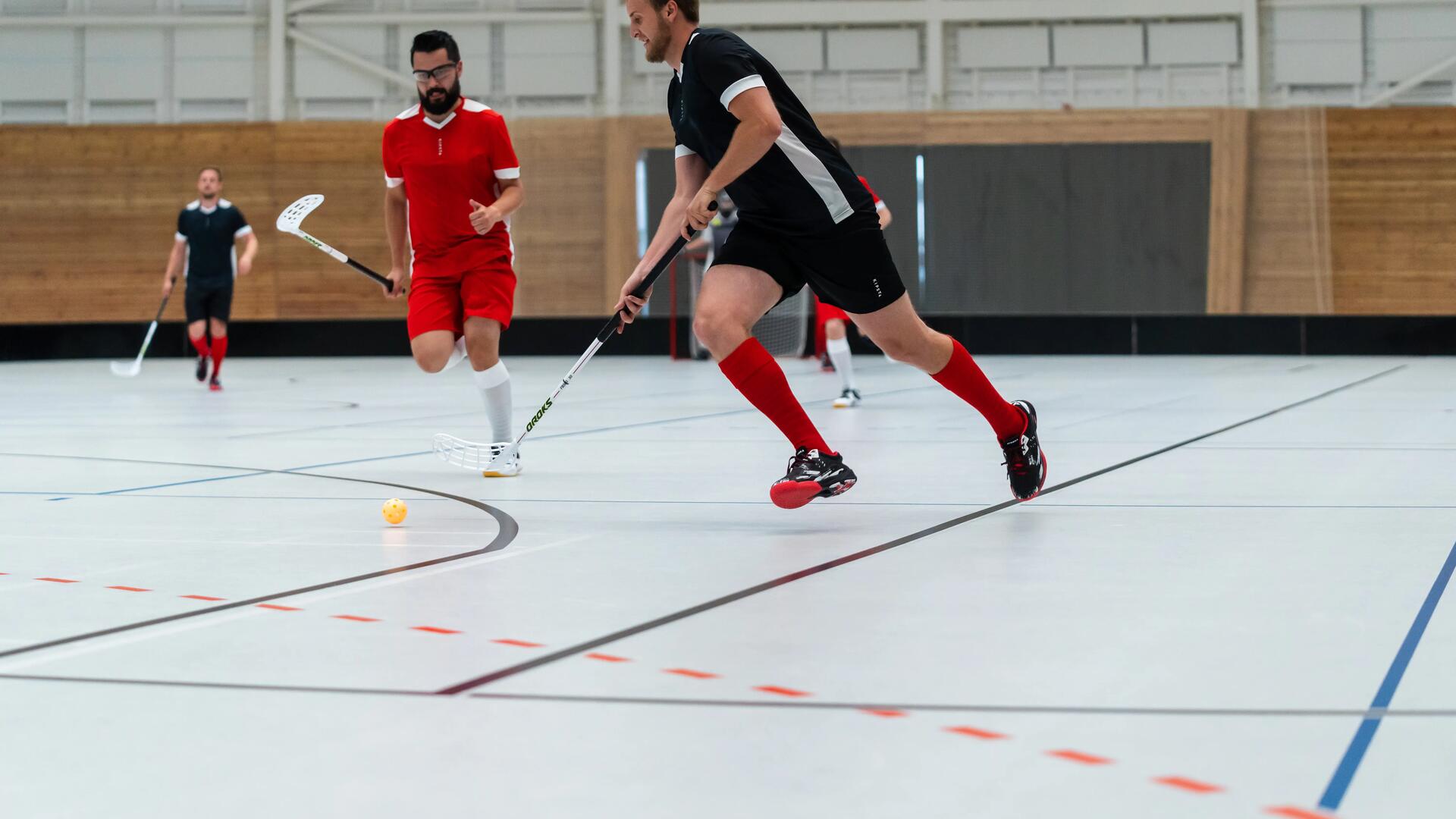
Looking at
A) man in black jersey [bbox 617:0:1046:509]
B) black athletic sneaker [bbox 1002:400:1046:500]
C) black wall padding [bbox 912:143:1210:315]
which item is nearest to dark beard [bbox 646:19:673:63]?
man in black jersey [bbox 617:0:1046:509]

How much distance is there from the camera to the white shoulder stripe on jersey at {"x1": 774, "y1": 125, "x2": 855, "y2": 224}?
3967 mm

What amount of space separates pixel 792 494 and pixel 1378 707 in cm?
193

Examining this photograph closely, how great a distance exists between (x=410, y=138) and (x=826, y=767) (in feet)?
13.3

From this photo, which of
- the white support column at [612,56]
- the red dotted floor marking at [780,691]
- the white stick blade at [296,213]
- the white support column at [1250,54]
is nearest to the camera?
the red dotted floor marking at [780,691]

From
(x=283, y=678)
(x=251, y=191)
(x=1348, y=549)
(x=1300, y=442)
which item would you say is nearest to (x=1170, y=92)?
(x=251, y=191)

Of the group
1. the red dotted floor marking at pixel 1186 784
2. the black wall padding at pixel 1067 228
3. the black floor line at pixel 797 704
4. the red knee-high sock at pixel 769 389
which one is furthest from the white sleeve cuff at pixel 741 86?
the black wall padding at pixel 1067 228

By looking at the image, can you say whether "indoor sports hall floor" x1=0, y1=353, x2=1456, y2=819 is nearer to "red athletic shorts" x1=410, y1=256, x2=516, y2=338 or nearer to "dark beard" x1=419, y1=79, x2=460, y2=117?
"red athletic shorts" x1=410, y1=256, x2=516, y2=338

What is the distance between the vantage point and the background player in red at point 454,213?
5.29 m

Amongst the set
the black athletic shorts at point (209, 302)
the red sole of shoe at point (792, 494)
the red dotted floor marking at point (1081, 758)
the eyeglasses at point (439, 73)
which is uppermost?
the eyeglasses at point (439, 73)

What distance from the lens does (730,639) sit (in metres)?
2.44

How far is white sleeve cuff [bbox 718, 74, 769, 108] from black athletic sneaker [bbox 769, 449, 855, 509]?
34.5 inches

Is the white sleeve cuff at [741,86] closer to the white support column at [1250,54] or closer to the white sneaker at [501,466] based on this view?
the white sneaker at [501,466]

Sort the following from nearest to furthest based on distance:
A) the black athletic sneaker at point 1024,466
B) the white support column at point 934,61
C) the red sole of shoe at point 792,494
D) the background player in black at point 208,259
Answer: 1. the red sole of shoe at point 792,494
2. the black athletic sneaker at point 1024,466
3. the background player in black at point 208,259
4. the white support column at point 934,61

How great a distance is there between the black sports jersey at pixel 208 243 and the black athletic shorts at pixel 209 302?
35 mm
